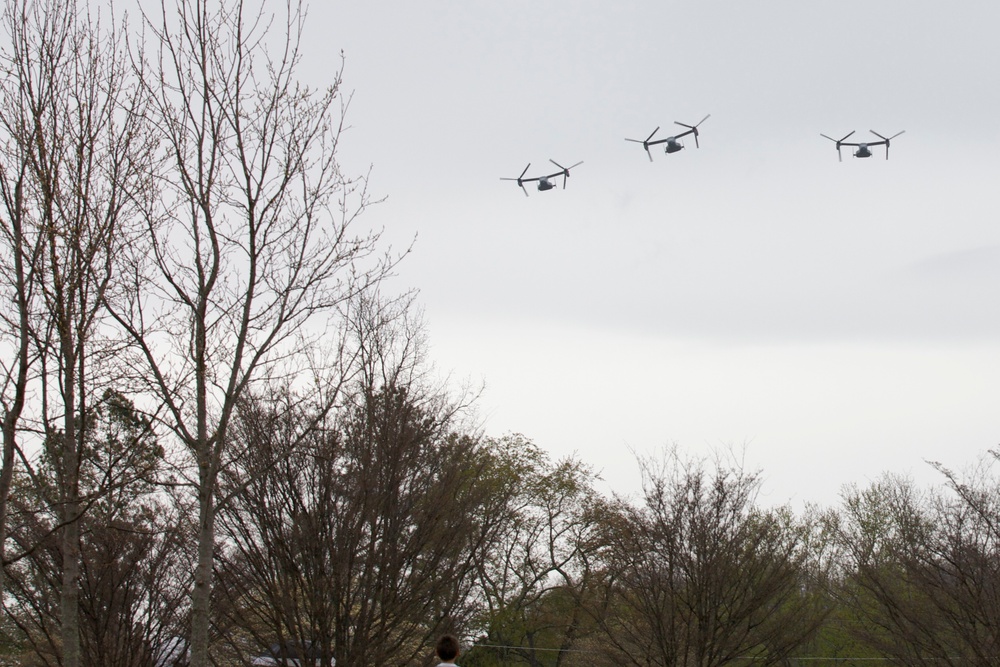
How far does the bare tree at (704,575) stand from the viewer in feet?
58.5

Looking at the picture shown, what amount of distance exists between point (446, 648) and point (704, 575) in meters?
11.1

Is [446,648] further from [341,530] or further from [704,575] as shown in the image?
[704,575]

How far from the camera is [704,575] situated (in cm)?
1802

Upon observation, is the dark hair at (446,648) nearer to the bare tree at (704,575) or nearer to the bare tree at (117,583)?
the bare tree at (117,583)

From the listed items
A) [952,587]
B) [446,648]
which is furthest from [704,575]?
[446,648]

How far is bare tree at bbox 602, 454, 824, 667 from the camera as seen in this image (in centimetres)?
1784

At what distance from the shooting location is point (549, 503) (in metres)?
40.0

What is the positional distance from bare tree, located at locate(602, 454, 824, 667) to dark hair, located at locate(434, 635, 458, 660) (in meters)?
10.6

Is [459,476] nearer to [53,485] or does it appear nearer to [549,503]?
[53,485]

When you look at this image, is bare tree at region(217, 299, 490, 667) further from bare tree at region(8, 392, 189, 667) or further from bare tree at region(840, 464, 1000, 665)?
bare tree at region(840, 464, 1000, 665)

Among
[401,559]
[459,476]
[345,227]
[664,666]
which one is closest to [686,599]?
[664,666]

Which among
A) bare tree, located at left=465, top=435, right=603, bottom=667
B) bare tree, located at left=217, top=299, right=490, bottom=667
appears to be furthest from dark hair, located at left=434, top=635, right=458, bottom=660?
bare tree, located at left=465, top=435, right=603, bottom=667

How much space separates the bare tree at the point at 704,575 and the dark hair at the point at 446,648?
10.6 metres

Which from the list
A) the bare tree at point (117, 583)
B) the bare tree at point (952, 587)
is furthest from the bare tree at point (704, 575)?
the bare tree at point (117, 583)
